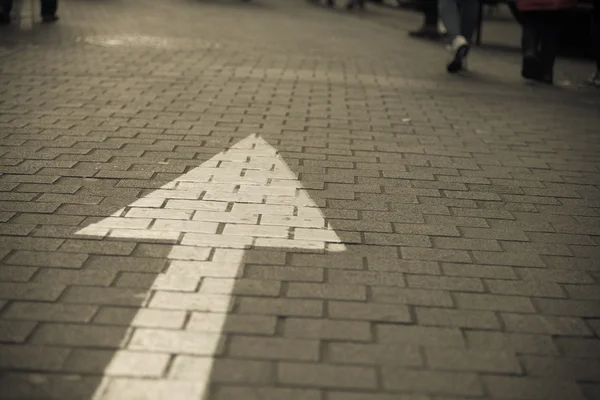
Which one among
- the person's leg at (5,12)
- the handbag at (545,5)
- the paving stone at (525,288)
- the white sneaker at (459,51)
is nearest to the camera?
the paving stone at (525,288)

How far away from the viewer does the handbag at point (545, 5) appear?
7680 millimetres

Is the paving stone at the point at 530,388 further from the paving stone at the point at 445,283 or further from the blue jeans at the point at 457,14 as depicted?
the blue jeans at the point at 457,14

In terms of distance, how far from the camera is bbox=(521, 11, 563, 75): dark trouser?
8047 mm

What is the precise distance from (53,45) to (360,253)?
23.2 feet

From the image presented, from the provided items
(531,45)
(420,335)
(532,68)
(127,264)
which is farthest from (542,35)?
(127,264)

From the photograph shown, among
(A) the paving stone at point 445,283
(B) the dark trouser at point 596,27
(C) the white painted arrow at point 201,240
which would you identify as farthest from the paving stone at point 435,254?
(B) the dark trouser at point 596,27

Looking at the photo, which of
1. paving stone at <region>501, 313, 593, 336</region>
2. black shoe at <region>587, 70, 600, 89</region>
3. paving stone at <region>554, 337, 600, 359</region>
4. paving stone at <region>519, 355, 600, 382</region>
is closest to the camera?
paving stone at <region>519, 355, 600, 382</region>

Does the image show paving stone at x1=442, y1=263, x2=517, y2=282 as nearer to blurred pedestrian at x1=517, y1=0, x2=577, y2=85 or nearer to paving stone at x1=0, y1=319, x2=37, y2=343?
paving stone at x1=0, y1=319, x2=37, y2=343

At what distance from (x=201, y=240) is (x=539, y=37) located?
6181mm

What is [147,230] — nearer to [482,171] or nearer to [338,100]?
[482,171]

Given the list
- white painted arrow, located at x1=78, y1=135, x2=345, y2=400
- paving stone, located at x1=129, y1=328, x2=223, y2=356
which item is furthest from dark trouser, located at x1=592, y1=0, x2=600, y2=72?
paving stone, located at x1=129, y1=328, x2=223, y2=356

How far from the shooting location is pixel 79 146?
491 cm

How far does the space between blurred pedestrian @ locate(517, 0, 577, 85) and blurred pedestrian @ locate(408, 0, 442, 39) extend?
3440 millimetres


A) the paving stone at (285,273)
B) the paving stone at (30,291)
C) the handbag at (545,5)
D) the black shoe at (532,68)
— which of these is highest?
the handbag at (545,5)
